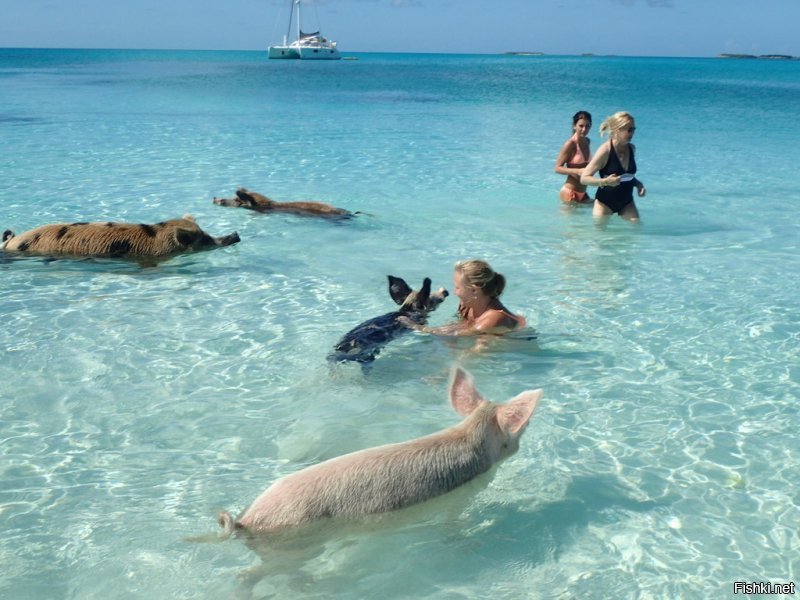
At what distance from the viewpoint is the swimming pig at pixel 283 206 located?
1098cm

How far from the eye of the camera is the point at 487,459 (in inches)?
162

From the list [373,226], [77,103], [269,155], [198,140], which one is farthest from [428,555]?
[77,103]

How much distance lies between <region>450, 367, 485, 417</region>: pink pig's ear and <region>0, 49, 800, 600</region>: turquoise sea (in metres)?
0.45

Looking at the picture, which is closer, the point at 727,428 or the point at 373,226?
the point at 727,428

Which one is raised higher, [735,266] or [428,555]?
[735,266]

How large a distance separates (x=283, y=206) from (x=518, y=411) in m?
7.58

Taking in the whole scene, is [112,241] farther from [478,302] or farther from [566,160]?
[566,160]

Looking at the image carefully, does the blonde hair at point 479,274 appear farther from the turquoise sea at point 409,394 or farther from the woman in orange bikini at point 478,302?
the turquoise sea at point 409,394

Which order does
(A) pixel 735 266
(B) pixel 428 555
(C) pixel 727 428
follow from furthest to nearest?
(A) pixel 735 266, (C) pixel 727 428, (B) pixel 428 555

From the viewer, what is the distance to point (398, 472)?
3789 millimetres

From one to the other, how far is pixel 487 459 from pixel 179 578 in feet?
5.28

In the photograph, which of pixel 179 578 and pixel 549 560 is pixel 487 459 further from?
pixel 179 578

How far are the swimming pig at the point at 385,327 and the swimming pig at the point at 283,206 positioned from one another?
15.2 feet

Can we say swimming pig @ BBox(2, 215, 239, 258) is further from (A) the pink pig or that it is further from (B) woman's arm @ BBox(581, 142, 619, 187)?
(A) the pink pig
